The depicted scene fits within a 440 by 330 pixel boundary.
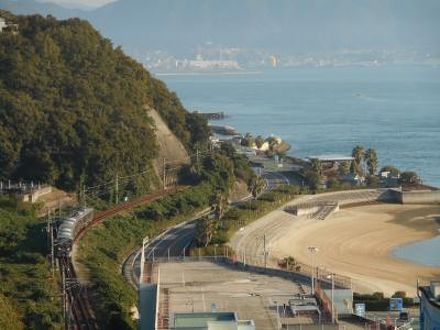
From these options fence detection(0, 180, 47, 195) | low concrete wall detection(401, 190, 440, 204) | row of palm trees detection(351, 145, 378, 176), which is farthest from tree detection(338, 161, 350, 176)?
fence detection(0, 180, 47, 195)

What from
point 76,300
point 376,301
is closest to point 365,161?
point 376,301

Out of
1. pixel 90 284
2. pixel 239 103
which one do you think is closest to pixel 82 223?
pixel 90 284

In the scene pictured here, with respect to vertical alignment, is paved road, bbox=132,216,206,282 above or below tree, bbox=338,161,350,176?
below

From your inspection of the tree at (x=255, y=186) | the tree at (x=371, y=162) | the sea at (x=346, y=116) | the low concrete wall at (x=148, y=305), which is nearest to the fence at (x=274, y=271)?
the low concrete wall at (x=148, y=305)

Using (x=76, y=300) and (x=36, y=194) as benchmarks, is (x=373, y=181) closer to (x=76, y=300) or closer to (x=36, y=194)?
(x=36, y=194)

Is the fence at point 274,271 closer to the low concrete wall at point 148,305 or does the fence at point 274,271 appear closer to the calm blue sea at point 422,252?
the low concrete wall at point 148,305

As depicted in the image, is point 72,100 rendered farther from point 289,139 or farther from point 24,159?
point 289,139

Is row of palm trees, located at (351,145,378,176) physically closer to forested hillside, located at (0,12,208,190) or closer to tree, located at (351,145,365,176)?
tree, located at (351,145,365,176)
